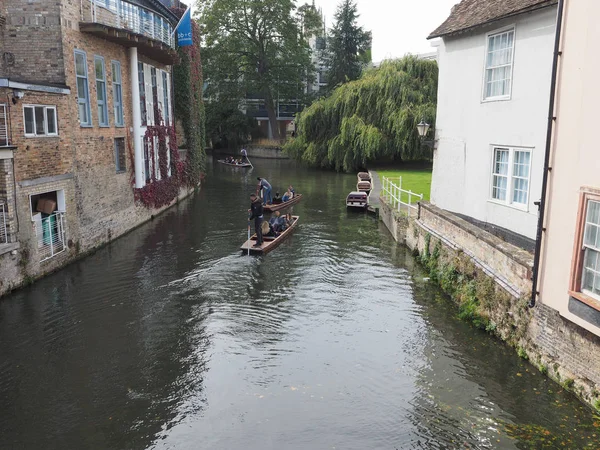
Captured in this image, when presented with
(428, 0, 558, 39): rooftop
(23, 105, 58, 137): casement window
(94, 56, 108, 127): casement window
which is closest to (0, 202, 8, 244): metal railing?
(23, 105, 58, 137): casement window

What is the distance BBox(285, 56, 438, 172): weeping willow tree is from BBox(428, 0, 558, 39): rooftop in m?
20.9

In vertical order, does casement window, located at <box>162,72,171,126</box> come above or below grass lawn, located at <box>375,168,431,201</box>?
above

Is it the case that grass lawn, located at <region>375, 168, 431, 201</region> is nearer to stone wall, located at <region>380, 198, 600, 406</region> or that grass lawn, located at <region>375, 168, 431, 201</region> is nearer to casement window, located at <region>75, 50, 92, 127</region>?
stone wall, located at <region>380, 198, 600, 406</region>

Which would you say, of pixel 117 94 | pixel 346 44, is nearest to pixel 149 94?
pixel 117 94

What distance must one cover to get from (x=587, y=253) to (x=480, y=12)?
29.1 feet

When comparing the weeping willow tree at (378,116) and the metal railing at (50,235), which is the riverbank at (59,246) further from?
the weeping willow tree at (378,116)

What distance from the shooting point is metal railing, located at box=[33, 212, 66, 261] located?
14500 millimetres

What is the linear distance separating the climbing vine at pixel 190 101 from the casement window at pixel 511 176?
812 inches

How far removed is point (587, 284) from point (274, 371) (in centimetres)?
533

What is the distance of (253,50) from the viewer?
2127 inches

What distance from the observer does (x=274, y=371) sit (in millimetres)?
9750

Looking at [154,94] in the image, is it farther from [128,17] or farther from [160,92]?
[128,17]

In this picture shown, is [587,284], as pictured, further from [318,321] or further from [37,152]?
[37,152]

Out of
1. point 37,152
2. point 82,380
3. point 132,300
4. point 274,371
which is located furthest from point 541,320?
point 37,152
